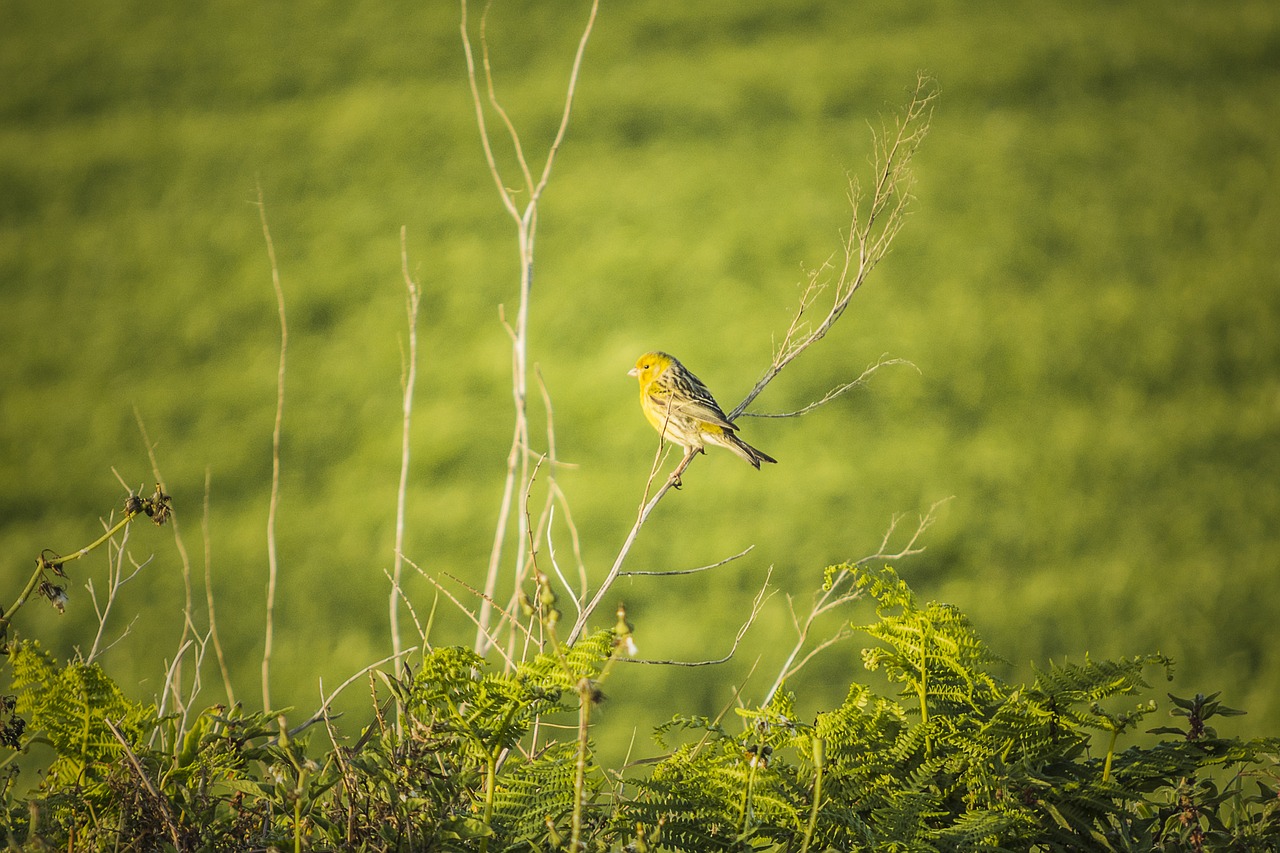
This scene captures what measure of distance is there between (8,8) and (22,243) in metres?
1.41

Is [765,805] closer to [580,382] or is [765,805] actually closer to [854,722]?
[854,722]

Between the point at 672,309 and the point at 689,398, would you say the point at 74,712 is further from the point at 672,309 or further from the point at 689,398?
the point at 672,309

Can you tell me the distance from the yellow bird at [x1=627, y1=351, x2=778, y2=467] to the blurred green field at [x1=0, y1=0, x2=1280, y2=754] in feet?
2.64

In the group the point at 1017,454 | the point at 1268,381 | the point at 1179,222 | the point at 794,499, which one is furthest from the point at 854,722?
the point at 1179,222

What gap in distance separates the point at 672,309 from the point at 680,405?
153cm

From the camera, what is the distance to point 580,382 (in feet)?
15.3

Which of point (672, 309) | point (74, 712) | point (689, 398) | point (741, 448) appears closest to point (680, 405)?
point (689, 398)

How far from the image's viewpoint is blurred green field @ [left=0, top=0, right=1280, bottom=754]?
4.09 meters

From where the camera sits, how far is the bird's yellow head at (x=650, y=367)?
12.0ft

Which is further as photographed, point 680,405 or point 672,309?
point 672,309

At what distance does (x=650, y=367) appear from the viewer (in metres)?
3.71

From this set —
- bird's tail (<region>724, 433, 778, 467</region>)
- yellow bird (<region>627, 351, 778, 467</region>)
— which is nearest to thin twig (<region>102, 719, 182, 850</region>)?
yellow bird (<region>627, 351, 778, 467</region>)

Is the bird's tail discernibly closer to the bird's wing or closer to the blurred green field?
the bird's wing

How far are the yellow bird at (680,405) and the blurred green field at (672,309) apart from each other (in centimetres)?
81
